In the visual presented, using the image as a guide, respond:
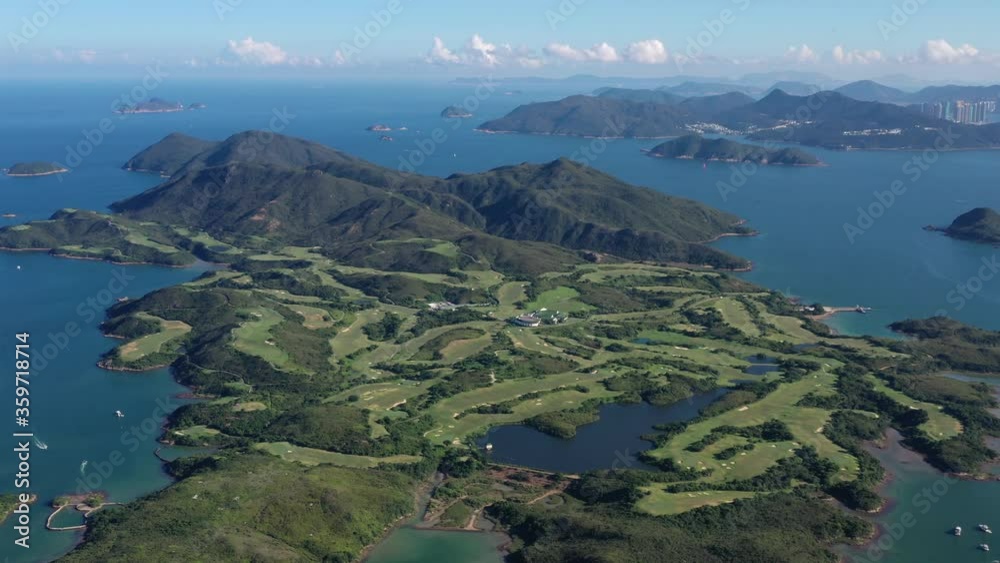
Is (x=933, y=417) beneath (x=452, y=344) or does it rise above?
beneath

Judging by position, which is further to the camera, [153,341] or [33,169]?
[33,169]

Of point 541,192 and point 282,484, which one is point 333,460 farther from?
point 541,192

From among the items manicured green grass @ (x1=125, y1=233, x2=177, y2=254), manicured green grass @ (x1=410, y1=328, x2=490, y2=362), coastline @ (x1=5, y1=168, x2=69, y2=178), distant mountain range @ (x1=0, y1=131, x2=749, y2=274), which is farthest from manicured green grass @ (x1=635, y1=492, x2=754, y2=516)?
coastline @ (x1=5, y1=168, x2=69, y2=178)

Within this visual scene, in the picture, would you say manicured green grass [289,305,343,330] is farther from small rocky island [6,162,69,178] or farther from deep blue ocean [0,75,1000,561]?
small rocky island [6,162,69,178]

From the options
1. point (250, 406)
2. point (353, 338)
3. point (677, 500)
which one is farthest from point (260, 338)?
point (677, 500)

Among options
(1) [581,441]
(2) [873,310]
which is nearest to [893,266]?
(2) [873,310]

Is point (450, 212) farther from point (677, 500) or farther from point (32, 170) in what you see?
point (32, 170)

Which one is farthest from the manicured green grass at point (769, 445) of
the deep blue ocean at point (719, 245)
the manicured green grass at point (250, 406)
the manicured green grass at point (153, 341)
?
the manicured green grass at point (153, 341)
